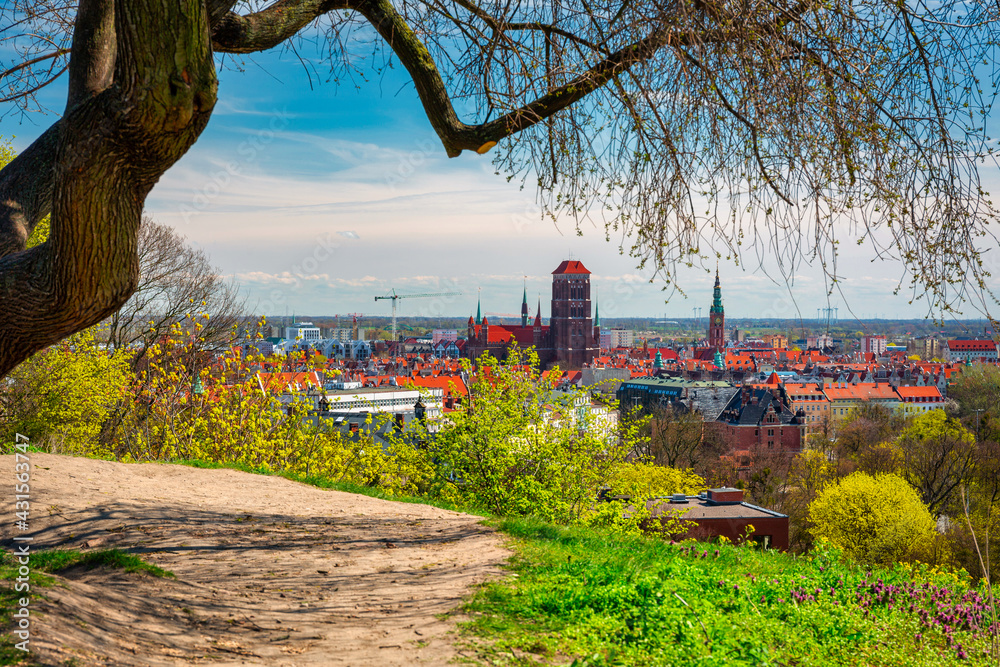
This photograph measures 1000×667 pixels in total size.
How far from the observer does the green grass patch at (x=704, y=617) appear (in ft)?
11.4

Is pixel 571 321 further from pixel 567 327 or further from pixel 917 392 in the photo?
pixel 917 392

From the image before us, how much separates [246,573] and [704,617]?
124 inches

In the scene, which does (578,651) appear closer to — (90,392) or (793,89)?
(793,89)

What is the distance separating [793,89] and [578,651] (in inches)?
126

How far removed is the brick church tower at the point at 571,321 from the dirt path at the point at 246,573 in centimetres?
11675

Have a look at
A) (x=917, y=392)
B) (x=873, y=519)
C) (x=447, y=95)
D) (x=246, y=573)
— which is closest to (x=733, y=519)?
(x=873, y=519)

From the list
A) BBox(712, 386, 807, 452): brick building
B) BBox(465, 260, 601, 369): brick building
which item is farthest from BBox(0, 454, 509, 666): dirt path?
BBox(465, 260, 601, 369): brick building

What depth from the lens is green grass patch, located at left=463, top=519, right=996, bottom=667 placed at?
3475 millimetres

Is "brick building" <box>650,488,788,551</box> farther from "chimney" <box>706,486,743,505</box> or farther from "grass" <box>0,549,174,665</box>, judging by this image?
"grass" <box>0,549,174,665</box>

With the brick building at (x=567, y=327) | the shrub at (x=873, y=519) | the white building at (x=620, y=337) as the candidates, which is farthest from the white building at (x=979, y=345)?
the white building at (x=620, y=337)

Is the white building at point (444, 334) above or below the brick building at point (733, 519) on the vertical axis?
above

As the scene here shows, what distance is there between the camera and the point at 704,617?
3789mm

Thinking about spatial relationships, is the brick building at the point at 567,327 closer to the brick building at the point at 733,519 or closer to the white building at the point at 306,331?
the white building at the point at 306,331

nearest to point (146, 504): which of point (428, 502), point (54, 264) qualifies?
point (428, 502)
